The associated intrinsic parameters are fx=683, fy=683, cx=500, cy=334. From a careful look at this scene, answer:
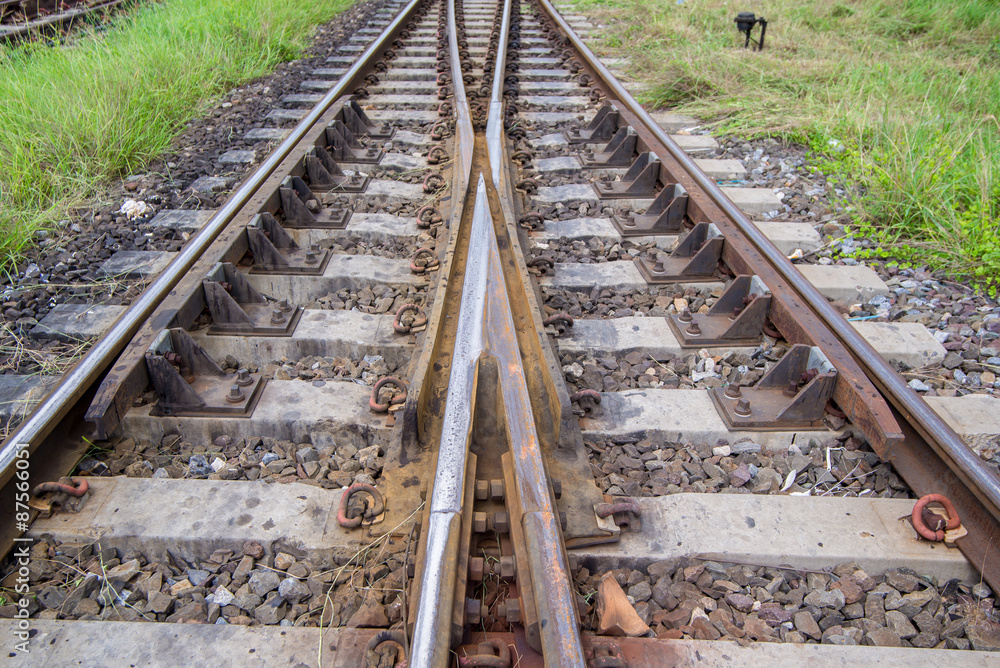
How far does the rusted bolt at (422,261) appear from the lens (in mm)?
3098

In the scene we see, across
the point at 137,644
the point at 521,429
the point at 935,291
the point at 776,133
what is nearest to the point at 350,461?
the point at 521,429

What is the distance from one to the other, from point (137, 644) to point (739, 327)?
7.37ft

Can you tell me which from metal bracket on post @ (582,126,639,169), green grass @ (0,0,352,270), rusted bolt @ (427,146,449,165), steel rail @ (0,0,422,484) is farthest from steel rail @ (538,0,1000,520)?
green grass @ (0,0,352,270)

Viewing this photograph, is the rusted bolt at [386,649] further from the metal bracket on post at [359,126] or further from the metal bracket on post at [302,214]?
the metal bracket on post at [359,126]

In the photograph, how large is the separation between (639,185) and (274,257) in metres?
2.08

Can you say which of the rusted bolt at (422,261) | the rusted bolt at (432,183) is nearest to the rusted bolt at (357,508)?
the rusted bolt at (422,261)

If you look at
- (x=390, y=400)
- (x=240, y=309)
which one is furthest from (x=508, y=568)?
(x=240, y=309)

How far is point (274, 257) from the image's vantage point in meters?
3.12

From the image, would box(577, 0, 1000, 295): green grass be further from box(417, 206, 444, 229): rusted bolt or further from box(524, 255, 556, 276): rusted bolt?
box(417, 206, 444, 229): rusted bolt

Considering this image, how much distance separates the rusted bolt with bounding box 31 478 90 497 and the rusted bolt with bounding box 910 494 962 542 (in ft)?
7.72

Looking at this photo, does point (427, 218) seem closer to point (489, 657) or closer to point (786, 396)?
point (786, 396)

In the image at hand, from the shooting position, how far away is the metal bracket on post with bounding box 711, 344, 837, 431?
2285 mm

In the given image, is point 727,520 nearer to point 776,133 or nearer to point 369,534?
point 369,534

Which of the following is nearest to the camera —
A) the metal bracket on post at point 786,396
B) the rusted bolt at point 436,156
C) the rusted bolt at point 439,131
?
the metal bracket on post at point 786,396
